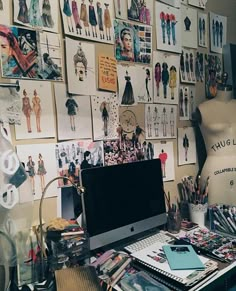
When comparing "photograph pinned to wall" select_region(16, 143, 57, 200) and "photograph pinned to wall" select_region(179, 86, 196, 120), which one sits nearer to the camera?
"photograph pinned to wall" select_region(16, 143, 57, 200)

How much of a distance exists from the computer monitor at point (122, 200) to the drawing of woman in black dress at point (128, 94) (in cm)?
32

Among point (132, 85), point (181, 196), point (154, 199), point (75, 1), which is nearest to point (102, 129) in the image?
point (132, 85)

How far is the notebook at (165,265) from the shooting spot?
109 centimetres

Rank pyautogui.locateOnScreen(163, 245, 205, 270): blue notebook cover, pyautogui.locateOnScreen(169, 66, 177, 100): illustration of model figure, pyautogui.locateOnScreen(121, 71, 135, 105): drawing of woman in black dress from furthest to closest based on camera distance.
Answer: pyautogui.locateOnScreen(169, 66, 177, 100): illustration of model figure → pyautogui.locateOnScreen(121, 71, 135, 105): drawing of woman in black dress → pyautogui.locateOnScreen(163, 245, 205, 270): blue notebook cover

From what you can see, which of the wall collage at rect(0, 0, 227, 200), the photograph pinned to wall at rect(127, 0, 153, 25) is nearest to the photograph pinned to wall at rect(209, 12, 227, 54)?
the wall collage at rect(0, 0, 227, 200)

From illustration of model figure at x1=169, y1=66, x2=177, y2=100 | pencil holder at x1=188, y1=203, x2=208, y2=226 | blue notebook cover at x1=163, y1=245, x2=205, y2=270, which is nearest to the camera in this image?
blue notebook cover at x1=163, y1=245, x2=205, y2=270

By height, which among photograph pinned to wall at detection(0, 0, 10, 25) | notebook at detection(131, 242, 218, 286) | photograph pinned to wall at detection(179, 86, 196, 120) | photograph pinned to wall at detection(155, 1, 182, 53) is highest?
photograph pinned to wall at detection(155, 1, 182, 53)

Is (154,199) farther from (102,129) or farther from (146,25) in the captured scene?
(146,25)

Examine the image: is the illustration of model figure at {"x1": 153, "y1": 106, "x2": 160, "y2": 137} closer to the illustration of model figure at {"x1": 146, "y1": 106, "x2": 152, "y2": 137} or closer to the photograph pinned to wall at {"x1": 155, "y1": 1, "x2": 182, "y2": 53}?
the illustration of model figure at {"x1": 146, "y1": 106, "x2": 152, "y2": 137}

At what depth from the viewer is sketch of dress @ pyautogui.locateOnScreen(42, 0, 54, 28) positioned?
4.11 ft

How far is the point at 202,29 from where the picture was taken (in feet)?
6.23

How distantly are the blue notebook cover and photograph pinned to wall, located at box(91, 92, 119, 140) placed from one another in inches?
22.6

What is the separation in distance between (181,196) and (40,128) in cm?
96

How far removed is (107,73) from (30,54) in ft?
1.26
